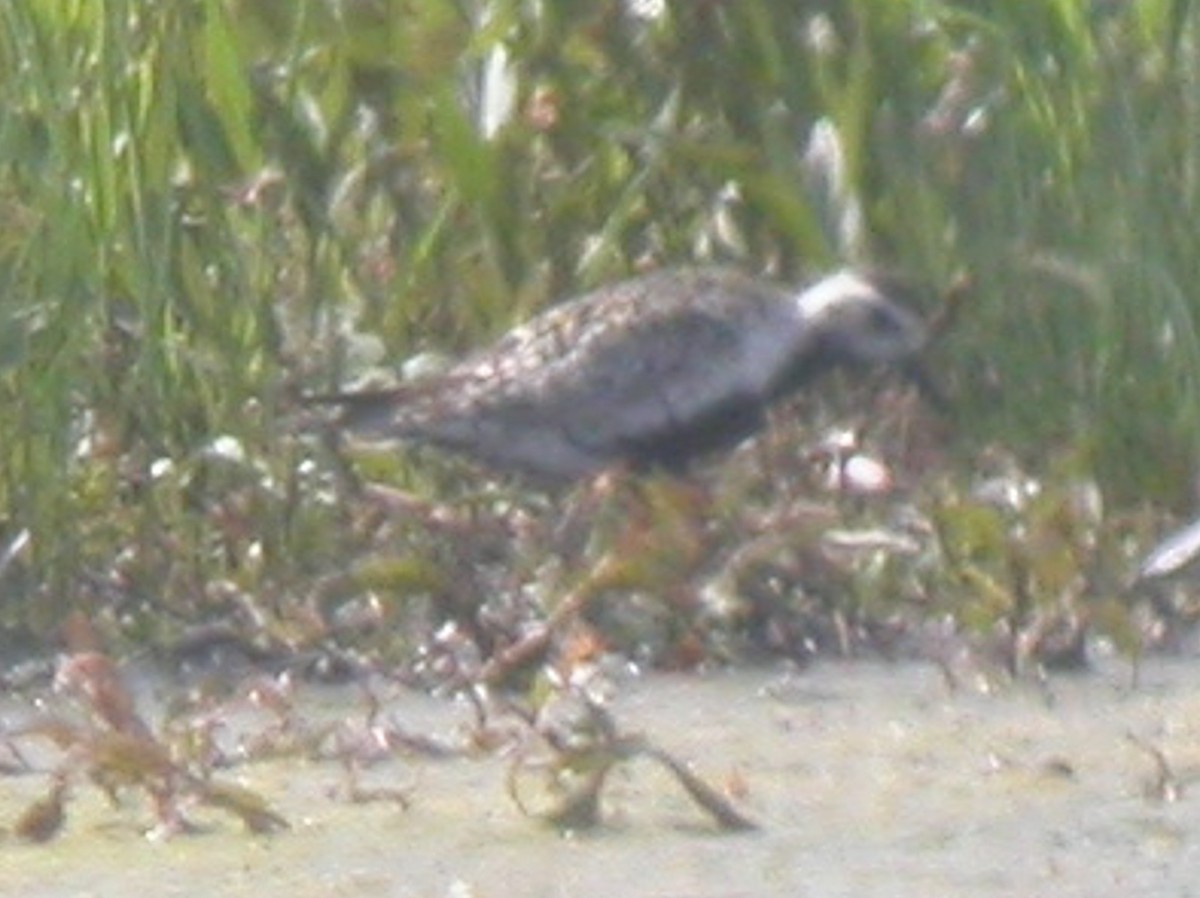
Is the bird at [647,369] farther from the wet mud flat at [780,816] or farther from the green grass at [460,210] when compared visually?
the wet mud flat at [780,816]

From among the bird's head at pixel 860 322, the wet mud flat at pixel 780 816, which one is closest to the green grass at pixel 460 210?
the bird's head at pixel 860 322

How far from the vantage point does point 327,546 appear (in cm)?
616

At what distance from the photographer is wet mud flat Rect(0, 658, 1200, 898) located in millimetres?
4637

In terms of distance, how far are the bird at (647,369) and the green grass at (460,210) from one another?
10 cm

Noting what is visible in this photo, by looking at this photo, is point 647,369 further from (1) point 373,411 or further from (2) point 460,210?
(1) point 373,411

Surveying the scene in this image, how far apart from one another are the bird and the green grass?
101 millimetres

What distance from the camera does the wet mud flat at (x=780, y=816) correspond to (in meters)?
4.64

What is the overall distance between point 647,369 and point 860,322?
1.47 ft

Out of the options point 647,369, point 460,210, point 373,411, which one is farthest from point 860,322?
point 373,411

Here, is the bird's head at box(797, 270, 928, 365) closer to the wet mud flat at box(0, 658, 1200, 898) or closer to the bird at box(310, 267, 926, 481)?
the bird at box(310, 267, 926, 481)

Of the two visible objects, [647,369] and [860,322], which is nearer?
[860,322]

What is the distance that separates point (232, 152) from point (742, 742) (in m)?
1.39

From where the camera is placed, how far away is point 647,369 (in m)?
6.93

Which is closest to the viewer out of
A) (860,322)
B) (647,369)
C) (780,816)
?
(780,816)
